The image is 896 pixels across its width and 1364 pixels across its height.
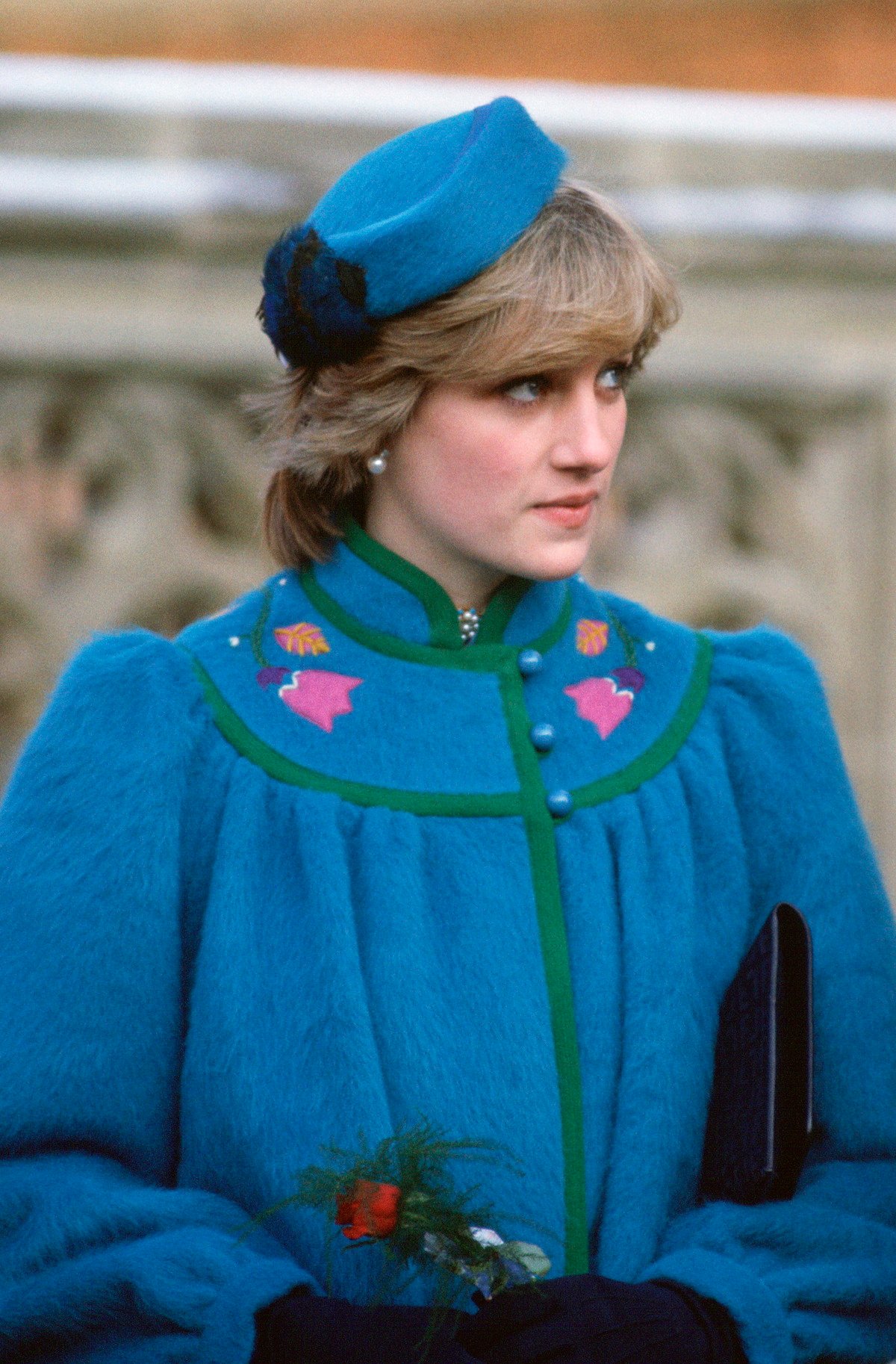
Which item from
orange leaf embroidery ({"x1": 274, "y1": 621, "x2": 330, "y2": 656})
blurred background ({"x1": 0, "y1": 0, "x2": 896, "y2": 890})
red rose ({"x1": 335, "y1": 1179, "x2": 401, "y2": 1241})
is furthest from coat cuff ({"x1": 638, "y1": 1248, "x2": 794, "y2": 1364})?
blurred background ({"x1": 0, "y1": 0, "x2": 896, "y2": 890})

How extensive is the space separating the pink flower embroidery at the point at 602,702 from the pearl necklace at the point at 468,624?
0.36 ft

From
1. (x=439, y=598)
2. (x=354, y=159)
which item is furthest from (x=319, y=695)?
(x=354, y=159)

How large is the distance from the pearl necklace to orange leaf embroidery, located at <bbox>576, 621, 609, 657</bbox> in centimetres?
12

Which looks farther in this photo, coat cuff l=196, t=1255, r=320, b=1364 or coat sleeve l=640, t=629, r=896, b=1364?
coat sleeve l=640, t=629, r=896, b=1364

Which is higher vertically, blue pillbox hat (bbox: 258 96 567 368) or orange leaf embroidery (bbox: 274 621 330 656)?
blue pillbox hat (bbox: 258 96 567 368)

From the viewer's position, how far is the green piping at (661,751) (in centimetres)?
197

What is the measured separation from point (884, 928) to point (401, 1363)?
686mm

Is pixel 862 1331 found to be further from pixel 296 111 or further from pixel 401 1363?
pixel 296 111

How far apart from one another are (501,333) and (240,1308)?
0.92m

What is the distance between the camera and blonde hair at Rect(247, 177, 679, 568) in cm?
187

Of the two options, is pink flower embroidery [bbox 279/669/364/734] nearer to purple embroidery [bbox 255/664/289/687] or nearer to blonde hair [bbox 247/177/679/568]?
purple embroidery [bbox 255/664/289/687]

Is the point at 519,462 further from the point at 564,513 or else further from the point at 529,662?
the point at 529,662

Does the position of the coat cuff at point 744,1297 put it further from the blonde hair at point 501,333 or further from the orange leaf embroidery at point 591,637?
the blonde hair at point 501,333

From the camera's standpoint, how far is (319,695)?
1992 millimetres
